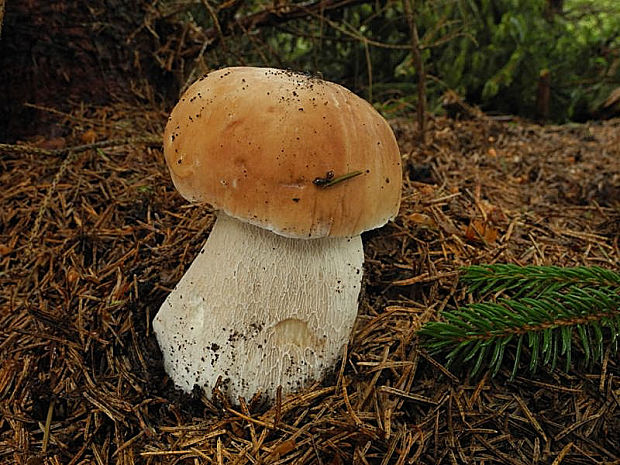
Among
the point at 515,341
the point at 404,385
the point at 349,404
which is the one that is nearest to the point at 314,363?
the point at 349,404

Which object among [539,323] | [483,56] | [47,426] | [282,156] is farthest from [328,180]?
[483,56]

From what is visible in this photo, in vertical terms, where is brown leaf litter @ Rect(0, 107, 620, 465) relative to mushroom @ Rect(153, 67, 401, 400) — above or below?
below

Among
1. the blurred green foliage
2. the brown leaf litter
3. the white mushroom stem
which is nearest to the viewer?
the brown leaf litter

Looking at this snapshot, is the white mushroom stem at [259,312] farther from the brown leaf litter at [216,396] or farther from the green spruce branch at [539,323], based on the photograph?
the green spruce branch at [539,323]

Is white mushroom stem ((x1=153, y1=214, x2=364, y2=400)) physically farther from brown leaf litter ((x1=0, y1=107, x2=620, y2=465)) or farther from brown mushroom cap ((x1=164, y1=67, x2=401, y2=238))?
brown mushroom cap ((x1=164, y1=67, x2=401, y2=238))

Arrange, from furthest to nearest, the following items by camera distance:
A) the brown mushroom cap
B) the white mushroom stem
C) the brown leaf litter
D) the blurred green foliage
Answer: the blurred green foliage → the white mushroom stem → the brown leaf litter → the brown mushroom cap

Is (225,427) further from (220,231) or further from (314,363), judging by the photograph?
(220,231)

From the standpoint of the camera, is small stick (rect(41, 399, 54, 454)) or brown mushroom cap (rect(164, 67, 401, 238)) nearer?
brown mushroom cap (rect(164, 67, 401, 238))

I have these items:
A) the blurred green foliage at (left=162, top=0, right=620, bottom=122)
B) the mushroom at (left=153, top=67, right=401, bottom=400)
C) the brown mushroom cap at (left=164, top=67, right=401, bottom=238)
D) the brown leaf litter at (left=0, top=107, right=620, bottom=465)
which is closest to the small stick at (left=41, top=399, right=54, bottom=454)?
the brown leaf litter at (left=0, top=107, right=620, bottom=465)
